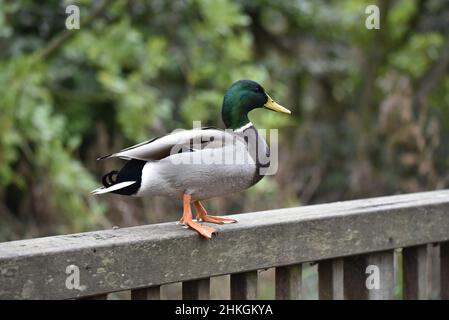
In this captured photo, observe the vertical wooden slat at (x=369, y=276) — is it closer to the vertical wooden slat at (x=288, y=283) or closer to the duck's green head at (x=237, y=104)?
the vertical wooden slat at (x=288, y=283)

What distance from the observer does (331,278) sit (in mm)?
2025

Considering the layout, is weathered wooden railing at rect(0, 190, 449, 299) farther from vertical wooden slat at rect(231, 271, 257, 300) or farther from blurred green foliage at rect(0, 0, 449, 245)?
blurred green foliage at rect(0, 0, 449, 245)

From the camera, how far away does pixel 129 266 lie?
164cm

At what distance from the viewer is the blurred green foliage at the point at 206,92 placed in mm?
4289

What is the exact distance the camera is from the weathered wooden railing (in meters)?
1.54

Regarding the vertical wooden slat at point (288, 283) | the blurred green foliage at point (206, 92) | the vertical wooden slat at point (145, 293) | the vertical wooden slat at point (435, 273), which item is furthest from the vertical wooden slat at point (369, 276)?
the blurred green foliage at point (206, 92)

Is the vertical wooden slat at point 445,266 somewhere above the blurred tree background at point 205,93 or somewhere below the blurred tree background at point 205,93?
below

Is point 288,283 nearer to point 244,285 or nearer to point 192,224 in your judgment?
point 244,285

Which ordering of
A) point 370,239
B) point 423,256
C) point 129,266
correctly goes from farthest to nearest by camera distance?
point 423,256
point 370,239
point 129,266

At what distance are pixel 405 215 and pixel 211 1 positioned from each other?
247 cm

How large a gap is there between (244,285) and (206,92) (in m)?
2.90

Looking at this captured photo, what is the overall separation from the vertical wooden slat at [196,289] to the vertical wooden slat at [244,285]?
106mm
